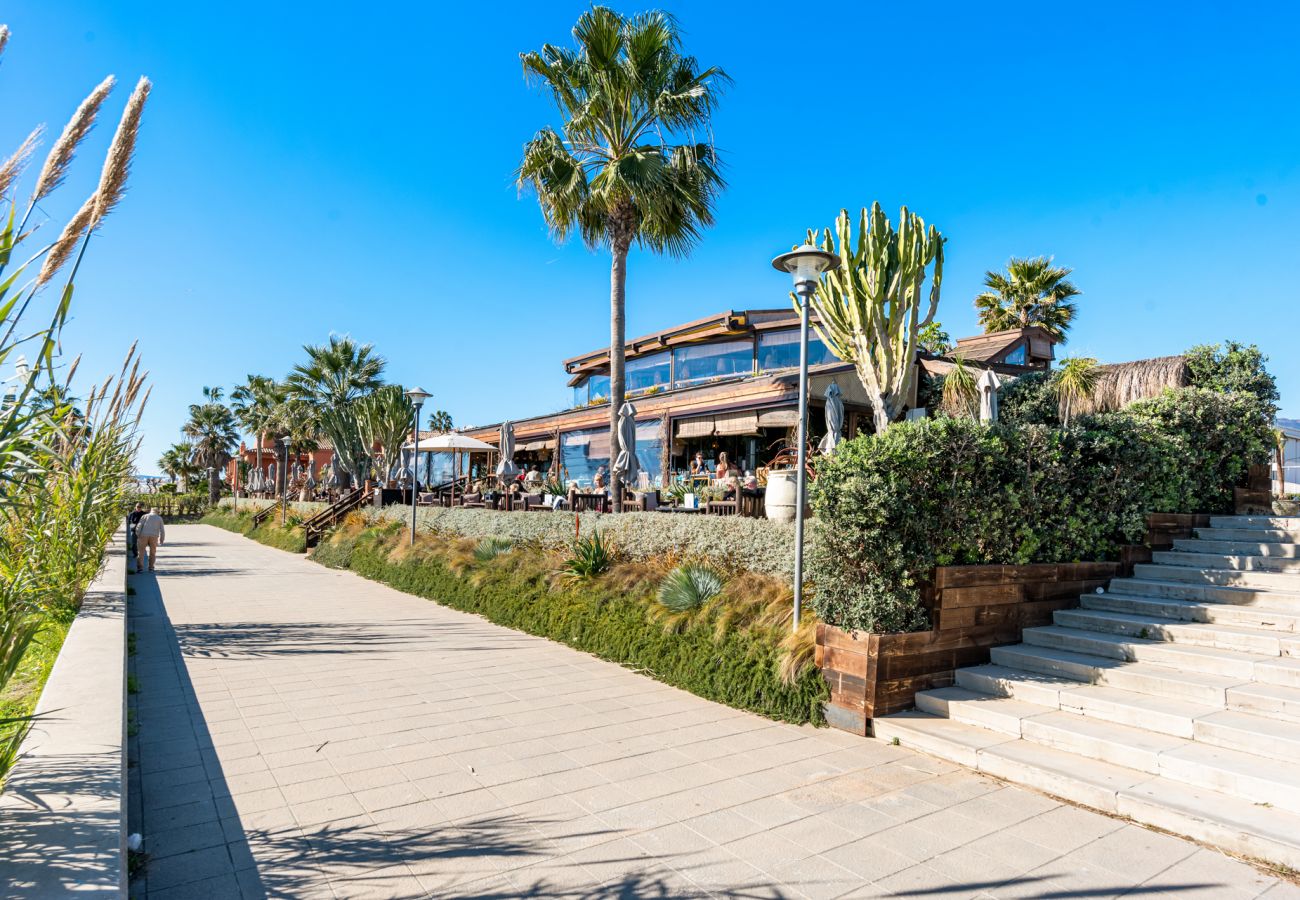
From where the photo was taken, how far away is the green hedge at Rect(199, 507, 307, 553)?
2308cm

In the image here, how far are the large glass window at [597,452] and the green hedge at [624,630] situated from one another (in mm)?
6439

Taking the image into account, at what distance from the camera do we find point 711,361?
71.3 feet

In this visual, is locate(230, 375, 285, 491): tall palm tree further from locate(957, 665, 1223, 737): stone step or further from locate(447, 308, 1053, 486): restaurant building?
locate(957, 665, 1223, 737): stone step

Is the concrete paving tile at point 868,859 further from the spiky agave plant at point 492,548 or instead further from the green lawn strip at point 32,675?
the spiky agave plant at point 492,548

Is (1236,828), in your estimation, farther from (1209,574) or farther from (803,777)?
(1209,574)

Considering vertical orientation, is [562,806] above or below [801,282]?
below

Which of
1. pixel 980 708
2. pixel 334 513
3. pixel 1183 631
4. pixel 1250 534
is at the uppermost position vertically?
pixel 1250 534

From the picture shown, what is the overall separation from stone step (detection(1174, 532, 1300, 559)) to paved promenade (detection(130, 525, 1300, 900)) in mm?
4413

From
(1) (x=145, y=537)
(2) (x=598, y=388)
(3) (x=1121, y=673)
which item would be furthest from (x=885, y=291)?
(1) (x=145, y=537)

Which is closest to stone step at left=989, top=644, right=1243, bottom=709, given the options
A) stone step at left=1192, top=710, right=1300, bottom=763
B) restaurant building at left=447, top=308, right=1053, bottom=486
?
stone step at left=1192, top=710, right=1300, bottom=763

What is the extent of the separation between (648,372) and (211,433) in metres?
43.6

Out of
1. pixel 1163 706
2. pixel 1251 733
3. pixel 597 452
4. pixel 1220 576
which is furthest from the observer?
pixel 597 452

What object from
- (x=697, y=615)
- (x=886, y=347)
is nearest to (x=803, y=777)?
(x=697, y=615)

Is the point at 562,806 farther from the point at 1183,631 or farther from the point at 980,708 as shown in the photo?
the point at 1183,631
